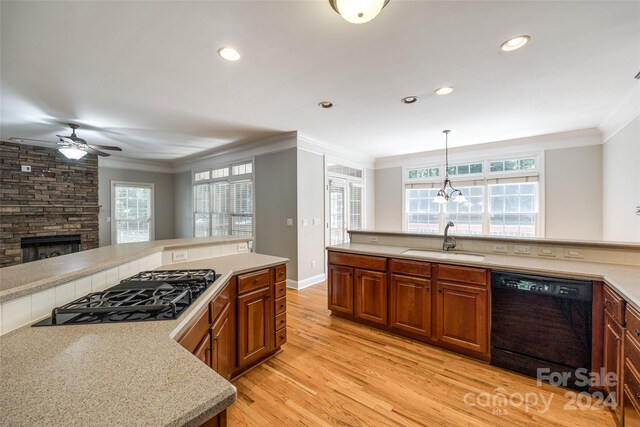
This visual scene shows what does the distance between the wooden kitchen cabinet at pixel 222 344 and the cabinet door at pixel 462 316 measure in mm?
1919

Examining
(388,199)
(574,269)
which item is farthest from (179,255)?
(388,199)

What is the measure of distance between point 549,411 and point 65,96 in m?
5.39

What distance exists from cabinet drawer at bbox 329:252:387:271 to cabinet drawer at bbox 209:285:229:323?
1.56 meters

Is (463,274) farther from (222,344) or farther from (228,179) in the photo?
(228,179)

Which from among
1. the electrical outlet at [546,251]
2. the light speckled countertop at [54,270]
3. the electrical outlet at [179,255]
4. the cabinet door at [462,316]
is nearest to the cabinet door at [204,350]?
the light speckled countertop at [54,270]

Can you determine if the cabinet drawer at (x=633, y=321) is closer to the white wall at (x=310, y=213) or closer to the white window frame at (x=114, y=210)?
the white wall at (x=310, y=213)

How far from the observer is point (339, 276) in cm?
321

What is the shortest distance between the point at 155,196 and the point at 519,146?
857cm

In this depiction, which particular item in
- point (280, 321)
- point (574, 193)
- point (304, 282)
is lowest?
point (304, 282)

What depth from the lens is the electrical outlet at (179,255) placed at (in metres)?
2.36

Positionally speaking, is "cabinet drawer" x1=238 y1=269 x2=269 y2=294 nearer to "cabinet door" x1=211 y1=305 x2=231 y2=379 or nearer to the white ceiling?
"cabinet door" x1=211 y1=305 x2=231 y2=379

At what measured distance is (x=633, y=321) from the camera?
1.45 m

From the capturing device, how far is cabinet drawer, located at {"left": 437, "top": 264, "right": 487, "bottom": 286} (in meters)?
2.29

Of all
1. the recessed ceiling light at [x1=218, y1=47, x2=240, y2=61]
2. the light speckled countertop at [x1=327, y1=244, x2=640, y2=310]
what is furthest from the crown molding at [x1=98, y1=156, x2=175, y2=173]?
the light speckled countertop at [x1=327, y1=244, x2=640, y2=310]
